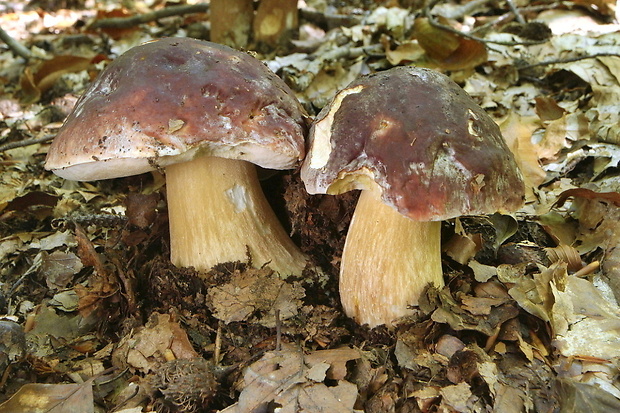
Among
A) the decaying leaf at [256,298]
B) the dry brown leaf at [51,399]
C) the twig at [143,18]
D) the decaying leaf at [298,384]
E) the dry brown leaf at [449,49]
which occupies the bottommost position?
the dry brown leaf at [51,399]

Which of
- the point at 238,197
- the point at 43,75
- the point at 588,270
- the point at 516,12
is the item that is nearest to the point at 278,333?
the point at 238,197

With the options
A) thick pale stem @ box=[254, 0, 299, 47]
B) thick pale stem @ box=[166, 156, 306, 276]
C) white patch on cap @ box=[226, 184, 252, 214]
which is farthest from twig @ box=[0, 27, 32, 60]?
white patch on cap @ box=[226, 184, 252, 214]

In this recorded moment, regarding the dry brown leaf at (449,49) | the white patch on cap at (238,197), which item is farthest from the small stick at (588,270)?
the dry brown leaf at (449,49)

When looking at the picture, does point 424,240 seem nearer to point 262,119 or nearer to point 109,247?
point 262,119

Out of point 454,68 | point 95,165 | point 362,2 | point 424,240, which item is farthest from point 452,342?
point 362,2

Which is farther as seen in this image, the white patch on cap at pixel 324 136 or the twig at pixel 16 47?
the twig at pixel 16 47

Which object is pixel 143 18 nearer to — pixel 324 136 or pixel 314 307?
pixel 324 136

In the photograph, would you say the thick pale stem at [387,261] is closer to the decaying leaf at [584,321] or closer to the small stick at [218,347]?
the decaying leaf at [584,321]

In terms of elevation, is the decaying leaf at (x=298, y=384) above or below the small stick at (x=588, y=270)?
below
